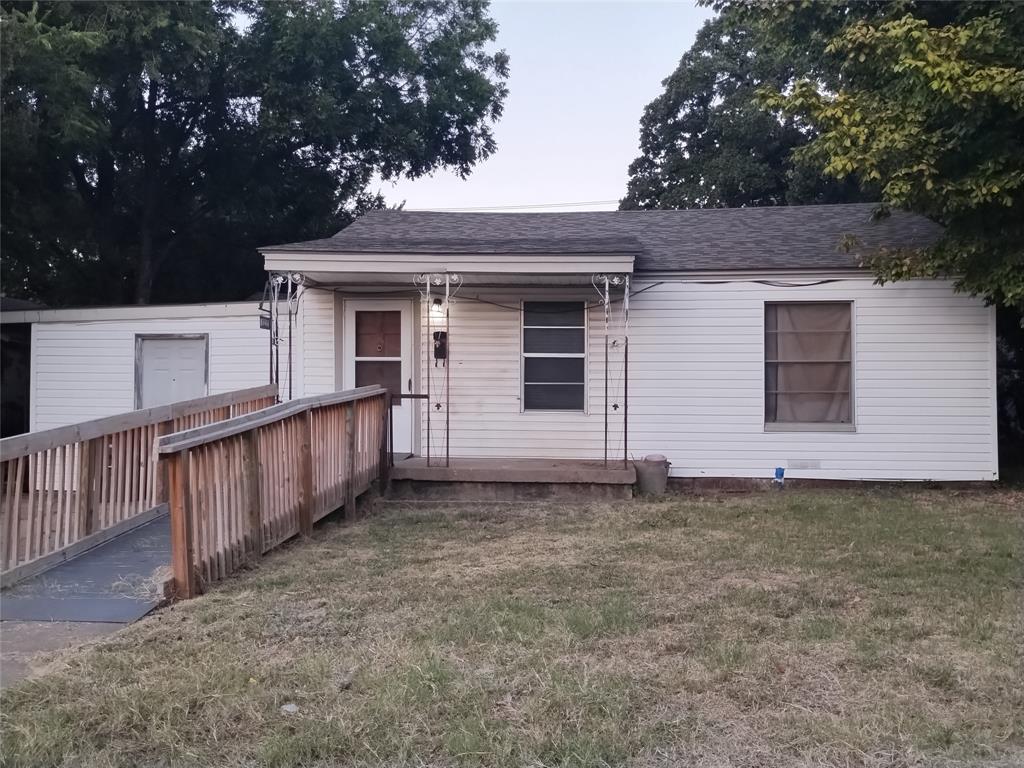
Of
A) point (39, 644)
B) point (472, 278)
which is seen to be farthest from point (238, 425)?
point (472, 278)

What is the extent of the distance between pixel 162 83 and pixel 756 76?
1538 centimetres

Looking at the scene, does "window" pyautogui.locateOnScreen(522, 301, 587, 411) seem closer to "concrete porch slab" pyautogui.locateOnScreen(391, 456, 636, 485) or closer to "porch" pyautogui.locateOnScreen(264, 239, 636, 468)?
"porch" pyautogui.locateOnScreen(264, 239, 636, 468)

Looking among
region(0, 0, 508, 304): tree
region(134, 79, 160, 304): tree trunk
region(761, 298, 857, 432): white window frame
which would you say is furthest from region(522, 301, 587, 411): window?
region(134, 79, 160, 304): tree trunk

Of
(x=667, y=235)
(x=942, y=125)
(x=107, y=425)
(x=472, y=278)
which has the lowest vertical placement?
(x=107, y=425)

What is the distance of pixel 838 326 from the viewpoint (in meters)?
10.1

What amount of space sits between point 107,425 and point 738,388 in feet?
21.9

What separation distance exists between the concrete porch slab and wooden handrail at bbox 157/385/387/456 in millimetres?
1385

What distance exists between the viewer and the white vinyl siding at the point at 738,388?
9781 millimetres

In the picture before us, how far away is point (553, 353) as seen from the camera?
10430 millimetres

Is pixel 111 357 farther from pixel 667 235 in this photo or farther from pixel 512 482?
pixel 667 235

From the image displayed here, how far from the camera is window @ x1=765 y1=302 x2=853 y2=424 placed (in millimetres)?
10055

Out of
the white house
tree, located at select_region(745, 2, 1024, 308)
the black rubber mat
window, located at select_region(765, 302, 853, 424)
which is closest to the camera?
the black rubber mat

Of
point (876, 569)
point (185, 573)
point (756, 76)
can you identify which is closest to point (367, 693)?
point (185, 573)

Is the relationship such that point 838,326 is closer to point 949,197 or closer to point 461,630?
point 949,197
